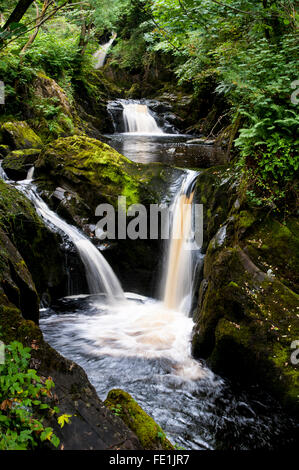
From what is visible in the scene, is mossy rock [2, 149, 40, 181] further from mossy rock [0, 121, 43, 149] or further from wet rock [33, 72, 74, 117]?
wet rock [33, 72, 74, 117]

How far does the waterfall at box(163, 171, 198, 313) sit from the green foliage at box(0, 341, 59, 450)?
4.58 metres

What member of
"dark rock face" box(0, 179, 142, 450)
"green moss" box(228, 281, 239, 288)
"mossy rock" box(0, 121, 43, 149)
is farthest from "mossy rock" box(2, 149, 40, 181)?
"green moss" box(228, 281, 239, 288)

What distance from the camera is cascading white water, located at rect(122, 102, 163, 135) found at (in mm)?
16672

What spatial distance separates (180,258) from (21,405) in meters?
5.30

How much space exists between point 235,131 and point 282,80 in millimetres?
3217

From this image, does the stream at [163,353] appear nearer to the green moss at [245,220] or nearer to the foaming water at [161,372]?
the foaming water at [161,372]

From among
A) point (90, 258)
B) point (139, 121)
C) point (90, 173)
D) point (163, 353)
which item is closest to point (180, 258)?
point (90, 258)

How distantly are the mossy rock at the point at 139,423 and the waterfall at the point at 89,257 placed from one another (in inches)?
161

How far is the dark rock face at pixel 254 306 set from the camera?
4031 millimetres

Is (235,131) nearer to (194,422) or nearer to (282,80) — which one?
(282,80)

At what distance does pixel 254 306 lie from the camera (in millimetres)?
4340

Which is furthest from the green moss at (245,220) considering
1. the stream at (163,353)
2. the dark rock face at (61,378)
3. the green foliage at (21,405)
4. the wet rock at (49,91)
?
the wet rock at (49,91)

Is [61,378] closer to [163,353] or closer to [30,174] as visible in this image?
[163,353]
